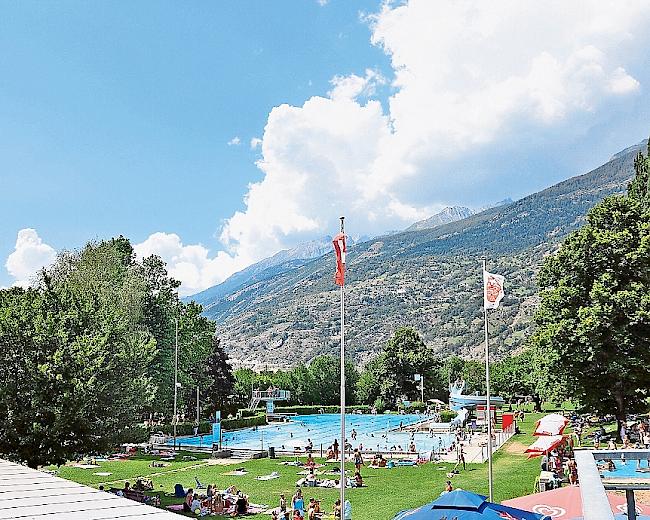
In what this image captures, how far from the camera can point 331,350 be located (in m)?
179

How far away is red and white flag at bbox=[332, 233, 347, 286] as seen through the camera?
1482 centimetres

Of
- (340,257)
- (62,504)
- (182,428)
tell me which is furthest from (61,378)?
(182,428)

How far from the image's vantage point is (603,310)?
29.3 meters

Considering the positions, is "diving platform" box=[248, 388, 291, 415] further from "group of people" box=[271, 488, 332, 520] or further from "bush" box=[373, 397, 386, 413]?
"group of people" box=[271, 488, 332, 520]

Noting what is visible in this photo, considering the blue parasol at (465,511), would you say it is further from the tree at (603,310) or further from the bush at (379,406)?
the bush at (379,406)

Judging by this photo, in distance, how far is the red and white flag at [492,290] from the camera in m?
20.6

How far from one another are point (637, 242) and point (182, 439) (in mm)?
34006

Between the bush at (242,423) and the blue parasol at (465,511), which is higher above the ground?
the blue parasol at (465,511)

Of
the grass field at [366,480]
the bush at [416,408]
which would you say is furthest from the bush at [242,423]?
the bush at [416,408]

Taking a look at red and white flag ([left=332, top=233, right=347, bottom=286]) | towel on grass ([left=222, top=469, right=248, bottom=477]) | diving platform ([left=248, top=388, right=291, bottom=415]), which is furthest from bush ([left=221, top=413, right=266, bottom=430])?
red and white flag ([left=332, top=233, right=347, bottom=286])

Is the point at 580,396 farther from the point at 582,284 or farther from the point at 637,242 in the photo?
the point at 637,242

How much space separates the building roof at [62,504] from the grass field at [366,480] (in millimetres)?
14495

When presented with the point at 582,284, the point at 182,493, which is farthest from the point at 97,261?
the point at 582,284

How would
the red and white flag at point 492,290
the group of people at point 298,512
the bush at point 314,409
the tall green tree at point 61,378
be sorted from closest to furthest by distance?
the tall green tree at point 61,378, the group of people at point 298,512, the red and white flag at point 492,290, the bush at point 314,409
